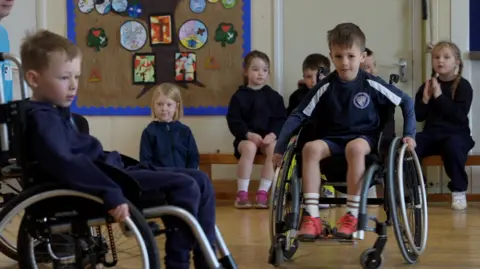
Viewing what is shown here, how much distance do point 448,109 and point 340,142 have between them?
1670mm

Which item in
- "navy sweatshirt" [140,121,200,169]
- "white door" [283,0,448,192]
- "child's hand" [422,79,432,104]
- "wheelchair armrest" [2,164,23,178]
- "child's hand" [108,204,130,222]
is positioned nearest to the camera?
"child's hand" [108,204,130,222]

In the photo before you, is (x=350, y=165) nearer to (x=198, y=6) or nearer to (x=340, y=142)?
(x=340, y=142)

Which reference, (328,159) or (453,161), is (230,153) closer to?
(453,161)

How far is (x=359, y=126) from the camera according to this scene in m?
2.48

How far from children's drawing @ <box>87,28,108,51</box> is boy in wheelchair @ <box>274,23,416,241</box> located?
242cm

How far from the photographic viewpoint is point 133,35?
179 inches

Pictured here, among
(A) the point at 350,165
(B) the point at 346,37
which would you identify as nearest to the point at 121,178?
(A) the point at 350,165

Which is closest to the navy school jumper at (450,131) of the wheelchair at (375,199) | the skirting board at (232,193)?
the skirting board at (232,193)

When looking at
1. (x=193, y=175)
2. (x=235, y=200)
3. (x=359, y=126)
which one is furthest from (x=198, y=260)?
(x=235, y=200)

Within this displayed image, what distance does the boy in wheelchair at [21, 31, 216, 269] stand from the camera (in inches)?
62.3

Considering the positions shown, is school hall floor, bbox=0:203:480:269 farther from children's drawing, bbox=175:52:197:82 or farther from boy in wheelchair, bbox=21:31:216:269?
children's drawing, bbox=175:52:197:82

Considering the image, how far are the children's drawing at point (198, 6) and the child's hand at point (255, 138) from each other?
961mm

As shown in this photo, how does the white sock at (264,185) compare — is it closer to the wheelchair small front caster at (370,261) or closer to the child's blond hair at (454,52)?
the child's blond hair at (454,52)

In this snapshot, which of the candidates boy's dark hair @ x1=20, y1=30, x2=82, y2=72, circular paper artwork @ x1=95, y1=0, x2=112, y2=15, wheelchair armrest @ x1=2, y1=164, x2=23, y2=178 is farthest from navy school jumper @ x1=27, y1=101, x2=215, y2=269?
circular paper artwork @ x1=95, y1=0, x2=112, y2=15
